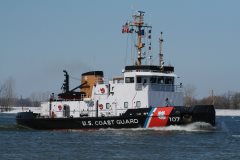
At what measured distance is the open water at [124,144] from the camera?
2939 centimetres

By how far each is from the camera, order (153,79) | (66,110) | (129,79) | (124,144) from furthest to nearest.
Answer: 1. (66,110)
2. (129,79)
3. (153,79)
4. (124,144)

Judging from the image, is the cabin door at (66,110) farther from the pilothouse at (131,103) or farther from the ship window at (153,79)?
the ship window at (153,79)

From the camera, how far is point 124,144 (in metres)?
33.6

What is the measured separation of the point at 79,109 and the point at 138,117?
237 inches

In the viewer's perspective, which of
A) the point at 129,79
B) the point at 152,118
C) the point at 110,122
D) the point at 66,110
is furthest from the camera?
the point at 66,110

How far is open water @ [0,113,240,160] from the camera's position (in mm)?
29391

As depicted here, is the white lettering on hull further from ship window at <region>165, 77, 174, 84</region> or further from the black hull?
ship window at <region>165, 77, 174, 84</region>

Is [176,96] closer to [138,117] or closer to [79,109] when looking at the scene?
[138,117]

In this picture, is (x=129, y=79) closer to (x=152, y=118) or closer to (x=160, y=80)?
(x=160, y=80)

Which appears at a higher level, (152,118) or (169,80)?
(169,80)

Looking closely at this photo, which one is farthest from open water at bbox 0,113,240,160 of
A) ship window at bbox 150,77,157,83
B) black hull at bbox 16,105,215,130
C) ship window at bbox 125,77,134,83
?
ship window at bbox 150,77,157,83

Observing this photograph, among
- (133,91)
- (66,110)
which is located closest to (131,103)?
(133,91)

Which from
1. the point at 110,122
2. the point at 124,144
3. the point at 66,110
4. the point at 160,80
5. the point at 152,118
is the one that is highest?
the point at 160,80

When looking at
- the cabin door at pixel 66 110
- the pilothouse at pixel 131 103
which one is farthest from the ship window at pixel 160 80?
the cabin door at pixel 66 110
